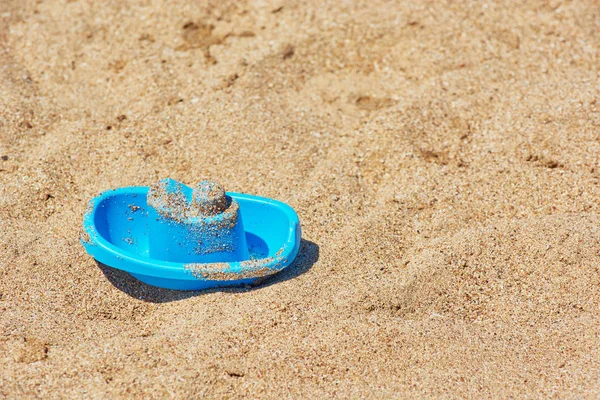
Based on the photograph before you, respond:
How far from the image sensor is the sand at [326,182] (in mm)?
2723

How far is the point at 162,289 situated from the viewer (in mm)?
3070

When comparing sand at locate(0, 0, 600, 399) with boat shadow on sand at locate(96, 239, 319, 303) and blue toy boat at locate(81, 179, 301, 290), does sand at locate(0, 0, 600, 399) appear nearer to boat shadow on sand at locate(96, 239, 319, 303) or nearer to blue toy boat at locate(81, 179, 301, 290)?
boat shadow on sand at locate(96, 239, 319, 303)

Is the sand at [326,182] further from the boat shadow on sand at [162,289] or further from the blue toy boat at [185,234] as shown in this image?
the blue toy boat at [185,234]

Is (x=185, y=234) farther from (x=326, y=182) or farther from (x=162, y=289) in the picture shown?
(x=326, y=182)

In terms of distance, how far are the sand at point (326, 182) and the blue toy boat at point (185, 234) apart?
4.7 inches

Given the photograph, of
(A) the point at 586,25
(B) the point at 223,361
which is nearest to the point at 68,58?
(B) the point at 223,361

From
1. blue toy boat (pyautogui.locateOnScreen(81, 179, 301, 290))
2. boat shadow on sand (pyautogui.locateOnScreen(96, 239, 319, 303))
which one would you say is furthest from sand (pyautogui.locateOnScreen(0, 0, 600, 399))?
blue toy boat (pyautogui.locateOnScreen(81, 179, 301, 290))

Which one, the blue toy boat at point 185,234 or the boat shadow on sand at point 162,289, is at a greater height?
the blue toy boat at point 185,234

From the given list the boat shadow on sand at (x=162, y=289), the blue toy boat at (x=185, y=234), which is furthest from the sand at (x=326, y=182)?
the blue toy boat at (x=185, y=234)

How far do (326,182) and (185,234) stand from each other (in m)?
0.80

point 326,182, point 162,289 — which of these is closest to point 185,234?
point 162,289

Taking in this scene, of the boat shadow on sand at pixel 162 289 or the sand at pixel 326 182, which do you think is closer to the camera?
the sand at pixel 326 182

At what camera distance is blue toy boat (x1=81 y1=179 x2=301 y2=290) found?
292cm

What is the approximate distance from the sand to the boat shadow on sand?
10 mm
